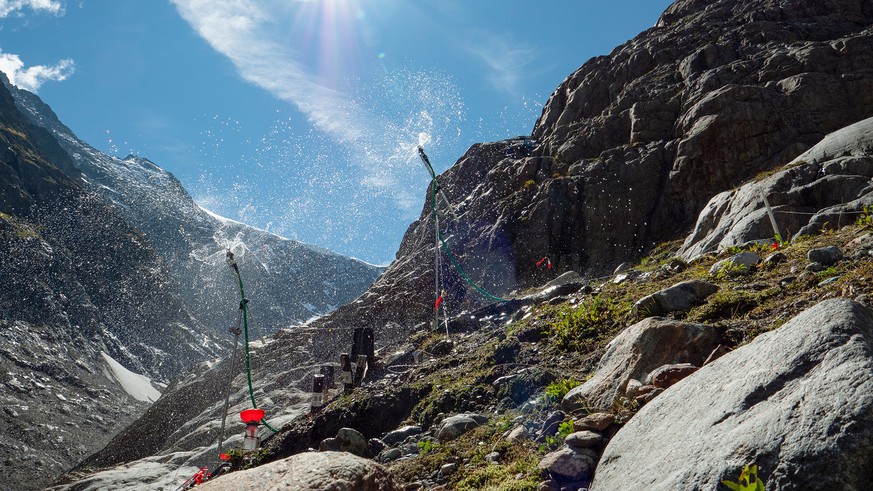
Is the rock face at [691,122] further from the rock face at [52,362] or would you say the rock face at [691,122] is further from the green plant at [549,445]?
the rock face at [52,362]

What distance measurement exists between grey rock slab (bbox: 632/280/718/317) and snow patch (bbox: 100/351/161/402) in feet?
586

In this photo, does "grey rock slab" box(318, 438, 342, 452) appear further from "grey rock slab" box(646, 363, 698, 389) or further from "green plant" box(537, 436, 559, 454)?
"grey rock slab" box(646, 363, 698, 389)

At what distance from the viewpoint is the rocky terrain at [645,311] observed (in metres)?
4.08

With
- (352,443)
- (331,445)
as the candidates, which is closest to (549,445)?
(352,443)

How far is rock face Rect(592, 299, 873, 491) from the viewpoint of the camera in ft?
10.7

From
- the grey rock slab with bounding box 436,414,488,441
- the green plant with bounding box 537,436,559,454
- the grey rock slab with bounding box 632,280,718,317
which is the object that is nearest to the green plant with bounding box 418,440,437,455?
the grey rock slab with bounding box 436,414,488,441

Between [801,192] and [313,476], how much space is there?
63.1 feet

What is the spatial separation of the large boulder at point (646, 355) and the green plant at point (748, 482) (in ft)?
11.3

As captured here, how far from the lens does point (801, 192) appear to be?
18.8 meters

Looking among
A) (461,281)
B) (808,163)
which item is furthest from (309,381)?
(808,163)

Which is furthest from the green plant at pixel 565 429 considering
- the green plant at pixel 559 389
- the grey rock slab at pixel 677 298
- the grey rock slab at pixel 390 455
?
the grey rock slab at pixel 677 298

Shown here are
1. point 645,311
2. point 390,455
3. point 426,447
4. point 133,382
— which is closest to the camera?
point 426,447

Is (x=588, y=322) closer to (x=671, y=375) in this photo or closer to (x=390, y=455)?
(x=390, y=455)

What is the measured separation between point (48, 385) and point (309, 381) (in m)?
134
